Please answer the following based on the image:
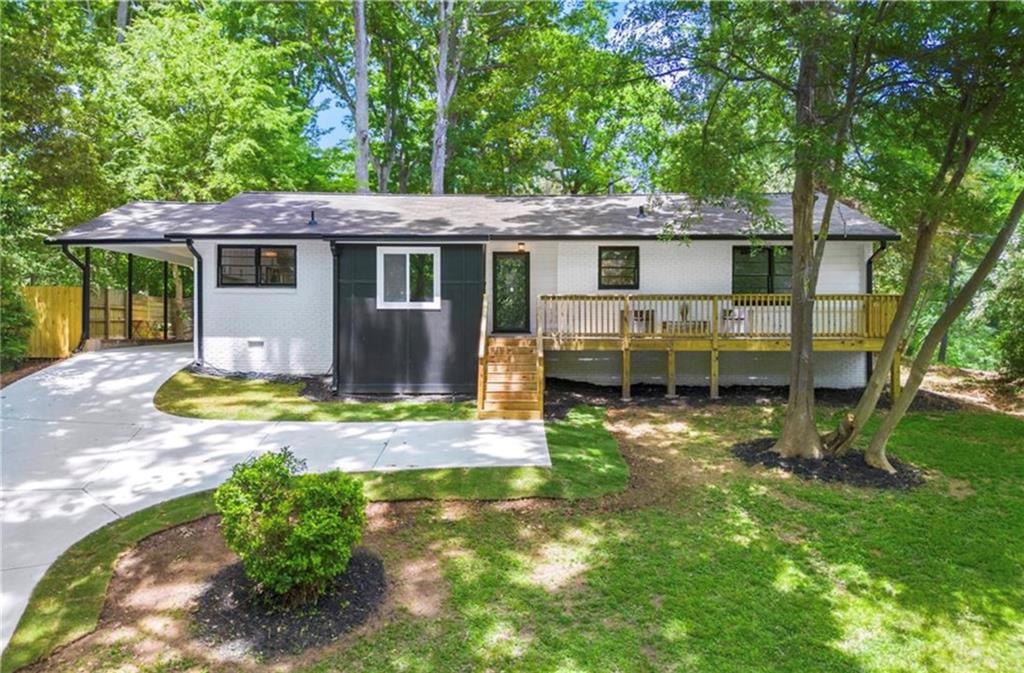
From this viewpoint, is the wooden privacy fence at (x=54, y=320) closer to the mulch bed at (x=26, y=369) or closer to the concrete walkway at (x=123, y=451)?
the mulch bed at (x=26, y=369)

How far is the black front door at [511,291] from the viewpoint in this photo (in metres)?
12.3

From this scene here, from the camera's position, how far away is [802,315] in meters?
7.31

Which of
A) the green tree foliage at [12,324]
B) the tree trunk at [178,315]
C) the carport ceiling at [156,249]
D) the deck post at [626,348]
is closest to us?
the deck post at [626,348]

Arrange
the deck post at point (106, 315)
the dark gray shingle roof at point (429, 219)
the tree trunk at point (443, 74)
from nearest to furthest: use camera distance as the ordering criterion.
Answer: the dark gray shingle roof at point (429, 219) < the deck post at point (106, 315) < the tree trunk at point (443, 74)

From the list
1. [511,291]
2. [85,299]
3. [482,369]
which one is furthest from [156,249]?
[482,369]

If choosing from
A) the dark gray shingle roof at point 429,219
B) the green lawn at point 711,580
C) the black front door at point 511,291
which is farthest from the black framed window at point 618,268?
the green lawn at point 711,580

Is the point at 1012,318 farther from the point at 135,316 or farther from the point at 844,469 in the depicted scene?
the point at 135,316

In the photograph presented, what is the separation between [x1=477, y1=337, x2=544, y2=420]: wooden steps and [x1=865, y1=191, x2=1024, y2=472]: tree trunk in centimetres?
467

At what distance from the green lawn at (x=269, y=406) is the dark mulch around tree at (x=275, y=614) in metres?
4.64

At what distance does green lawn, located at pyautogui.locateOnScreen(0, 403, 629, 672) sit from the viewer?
12.4 feet

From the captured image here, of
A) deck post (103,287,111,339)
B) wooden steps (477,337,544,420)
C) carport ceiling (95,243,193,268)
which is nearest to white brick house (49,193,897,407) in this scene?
carport ceiling (95,243,193,268)

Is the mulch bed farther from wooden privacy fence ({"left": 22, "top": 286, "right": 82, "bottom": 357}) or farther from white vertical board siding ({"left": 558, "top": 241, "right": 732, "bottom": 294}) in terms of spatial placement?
white vertical board siding ({"left": 558, "top": 241, "right": 732, "bottom": 294})

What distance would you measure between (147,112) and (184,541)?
16878mm

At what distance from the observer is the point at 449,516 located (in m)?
5.41
